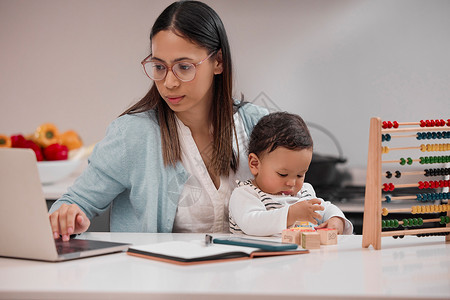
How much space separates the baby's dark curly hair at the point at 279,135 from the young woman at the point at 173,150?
154 mm

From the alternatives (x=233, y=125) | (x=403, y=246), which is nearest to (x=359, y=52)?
(x=233, y=125)

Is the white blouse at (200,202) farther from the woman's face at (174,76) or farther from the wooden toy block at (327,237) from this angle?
the wooden toy block at (327,237)

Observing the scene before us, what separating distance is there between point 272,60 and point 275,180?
215cm

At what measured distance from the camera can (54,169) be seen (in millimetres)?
3369

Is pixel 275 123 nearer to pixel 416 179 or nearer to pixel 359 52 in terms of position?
pixel 416 179

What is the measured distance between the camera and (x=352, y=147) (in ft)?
12.8

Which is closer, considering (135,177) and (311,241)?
(311,241)

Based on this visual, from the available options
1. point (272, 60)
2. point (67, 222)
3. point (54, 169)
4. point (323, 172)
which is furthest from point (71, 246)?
point (272, 60)

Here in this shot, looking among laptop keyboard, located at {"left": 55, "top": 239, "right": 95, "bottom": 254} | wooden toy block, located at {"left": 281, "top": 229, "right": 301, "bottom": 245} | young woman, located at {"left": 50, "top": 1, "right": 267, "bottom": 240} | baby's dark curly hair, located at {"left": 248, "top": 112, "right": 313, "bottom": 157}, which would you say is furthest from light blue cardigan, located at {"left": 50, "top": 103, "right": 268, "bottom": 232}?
wooden toy block, located at {"left": 281, "top": 229, "right": 301, "bottom": 245}

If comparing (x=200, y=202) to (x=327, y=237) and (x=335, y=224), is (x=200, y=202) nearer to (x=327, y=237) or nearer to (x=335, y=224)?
(x=335, y=224)

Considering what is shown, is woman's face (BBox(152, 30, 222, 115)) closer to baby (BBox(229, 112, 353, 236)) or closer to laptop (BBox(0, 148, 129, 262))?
baby (BBox(229, 112, 353, 236))

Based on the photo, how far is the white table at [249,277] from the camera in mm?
1070

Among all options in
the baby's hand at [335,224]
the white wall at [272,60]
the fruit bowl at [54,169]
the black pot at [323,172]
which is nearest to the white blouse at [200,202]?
the baby's hand at [335,224]

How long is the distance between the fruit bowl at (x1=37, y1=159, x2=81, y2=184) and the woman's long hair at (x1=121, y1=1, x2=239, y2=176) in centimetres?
134
